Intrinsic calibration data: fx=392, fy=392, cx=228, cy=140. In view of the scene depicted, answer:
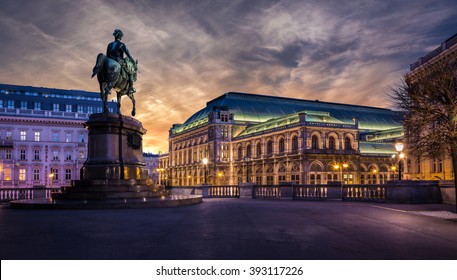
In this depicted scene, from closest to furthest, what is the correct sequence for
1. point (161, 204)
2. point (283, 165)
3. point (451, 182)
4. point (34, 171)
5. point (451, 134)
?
point (451, 134) → point (161, 204) → point (451, 182) → point (34, 171) → point (283, 165)

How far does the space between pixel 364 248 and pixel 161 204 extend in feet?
42.1

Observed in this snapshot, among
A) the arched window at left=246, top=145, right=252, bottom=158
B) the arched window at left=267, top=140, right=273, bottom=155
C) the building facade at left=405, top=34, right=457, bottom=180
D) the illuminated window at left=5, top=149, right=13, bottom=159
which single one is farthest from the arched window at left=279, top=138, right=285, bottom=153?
the illuminated window at left=5, top=149, right=13, bottom=159

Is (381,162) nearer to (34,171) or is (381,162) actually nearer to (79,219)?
(34,171)

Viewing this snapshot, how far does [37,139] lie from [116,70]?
7071 cm

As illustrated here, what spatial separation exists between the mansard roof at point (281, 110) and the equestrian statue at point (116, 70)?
92.7m

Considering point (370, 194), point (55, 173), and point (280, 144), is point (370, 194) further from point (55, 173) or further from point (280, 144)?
point (55, 173)

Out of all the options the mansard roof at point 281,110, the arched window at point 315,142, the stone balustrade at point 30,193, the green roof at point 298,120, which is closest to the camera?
the stone balustrade at point 30,193

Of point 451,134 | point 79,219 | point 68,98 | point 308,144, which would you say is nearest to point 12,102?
point 68,98

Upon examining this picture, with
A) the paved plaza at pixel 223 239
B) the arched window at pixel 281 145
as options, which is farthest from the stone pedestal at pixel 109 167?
the arched window at pixel 281 145

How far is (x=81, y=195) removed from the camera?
66.4 ft

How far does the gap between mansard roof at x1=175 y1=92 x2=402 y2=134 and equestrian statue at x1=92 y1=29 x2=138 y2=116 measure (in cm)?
9269

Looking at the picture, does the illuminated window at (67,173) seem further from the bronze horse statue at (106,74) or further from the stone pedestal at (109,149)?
the stone pedestal at (109,149)

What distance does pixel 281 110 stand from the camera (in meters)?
127

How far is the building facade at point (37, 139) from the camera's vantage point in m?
81.5
